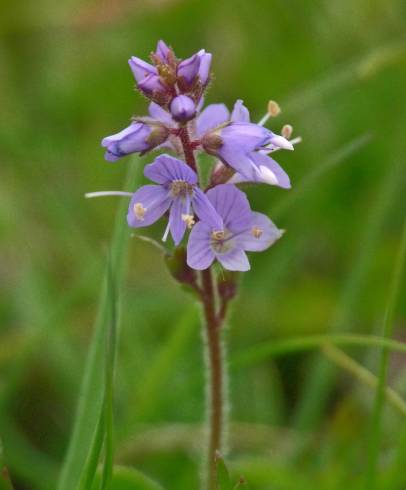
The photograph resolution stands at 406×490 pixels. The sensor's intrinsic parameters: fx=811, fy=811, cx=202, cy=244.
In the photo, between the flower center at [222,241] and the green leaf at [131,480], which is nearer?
the flower center at [222,241]

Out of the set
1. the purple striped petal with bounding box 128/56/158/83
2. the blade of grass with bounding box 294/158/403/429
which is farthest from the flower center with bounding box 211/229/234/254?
the blade of grass with bounding box 294/158/403/429

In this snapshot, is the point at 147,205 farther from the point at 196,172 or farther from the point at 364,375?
the point at 364,375

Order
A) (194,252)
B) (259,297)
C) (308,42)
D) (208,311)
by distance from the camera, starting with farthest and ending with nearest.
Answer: (308,42)
(259,297)
(208,311)
(194,252)

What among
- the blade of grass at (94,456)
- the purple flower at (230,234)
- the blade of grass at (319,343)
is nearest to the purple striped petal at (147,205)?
the purple flower at (230,234)

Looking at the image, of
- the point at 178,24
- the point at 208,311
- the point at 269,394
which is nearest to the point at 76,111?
the point at 178,24

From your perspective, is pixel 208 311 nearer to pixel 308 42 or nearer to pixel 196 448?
pixel 196 448

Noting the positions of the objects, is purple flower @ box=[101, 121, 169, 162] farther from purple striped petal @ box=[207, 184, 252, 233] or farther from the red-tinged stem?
purple striped petal @ box=[207, 184, 252, 233]

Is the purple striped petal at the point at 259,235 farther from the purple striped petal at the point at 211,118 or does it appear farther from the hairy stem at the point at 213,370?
the purple striped petal at the point at 211,118
